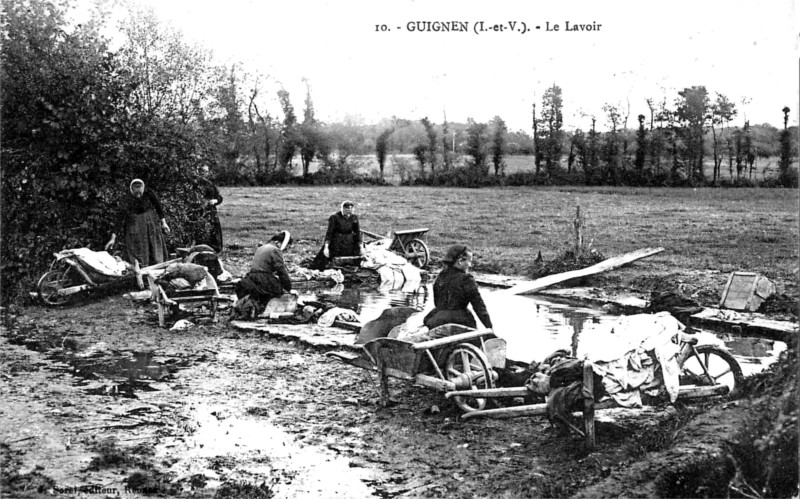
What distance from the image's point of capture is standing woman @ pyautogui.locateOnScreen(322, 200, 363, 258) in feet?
45.1

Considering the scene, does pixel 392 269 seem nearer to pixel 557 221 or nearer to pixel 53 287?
pixel 53 287

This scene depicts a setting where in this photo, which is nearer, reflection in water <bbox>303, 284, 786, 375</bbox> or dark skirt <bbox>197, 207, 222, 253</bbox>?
reflection in water <bbox>303, 284, 786, 375</bbox>

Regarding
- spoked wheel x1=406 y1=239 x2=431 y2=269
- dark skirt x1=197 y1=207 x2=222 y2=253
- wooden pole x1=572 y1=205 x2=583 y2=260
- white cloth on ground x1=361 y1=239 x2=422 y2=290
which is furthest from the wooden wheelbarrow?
dark skirt x1=197 y1=207 x2=222 y2=253

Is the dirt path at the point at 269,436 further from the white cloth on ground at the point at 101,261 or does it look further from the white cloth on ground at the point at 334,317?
the white cloth on ground at the point at 101,261

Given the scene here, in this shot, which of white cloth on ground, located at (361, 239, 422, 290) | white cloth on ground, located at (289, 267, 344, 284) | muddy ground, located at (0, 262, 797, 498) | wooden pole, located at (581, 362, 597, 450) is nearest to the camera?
muddy ground, located at (0, 262, 797, 498)

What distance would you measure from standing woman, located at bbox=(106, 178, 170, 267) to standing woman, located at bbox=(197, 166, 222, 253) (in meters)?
2.64

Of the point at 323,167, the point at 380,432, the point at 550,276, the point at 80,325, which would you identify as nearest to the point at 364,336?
the point at 380,432

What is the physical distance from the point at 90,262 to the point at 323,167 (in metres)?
17.2

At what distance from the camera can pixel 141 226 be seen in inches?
498

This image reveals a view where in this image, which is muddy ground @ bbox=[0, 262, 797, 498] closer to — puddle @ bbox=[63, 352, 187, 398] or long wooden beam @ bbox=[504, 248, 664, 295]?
puddle @ bbox=[63, 352, 187, 398]

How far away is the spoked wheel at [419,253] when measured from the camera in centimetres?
1529

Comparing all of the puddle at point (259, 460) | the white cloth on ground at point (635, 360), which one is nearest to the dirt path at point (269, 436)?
the puddle at point (259, 460)

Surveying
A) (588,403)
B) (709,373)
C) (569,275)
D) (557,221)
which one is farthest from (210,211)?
(557,221)

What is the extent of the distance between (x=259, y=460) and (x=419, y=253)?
10.1 m
